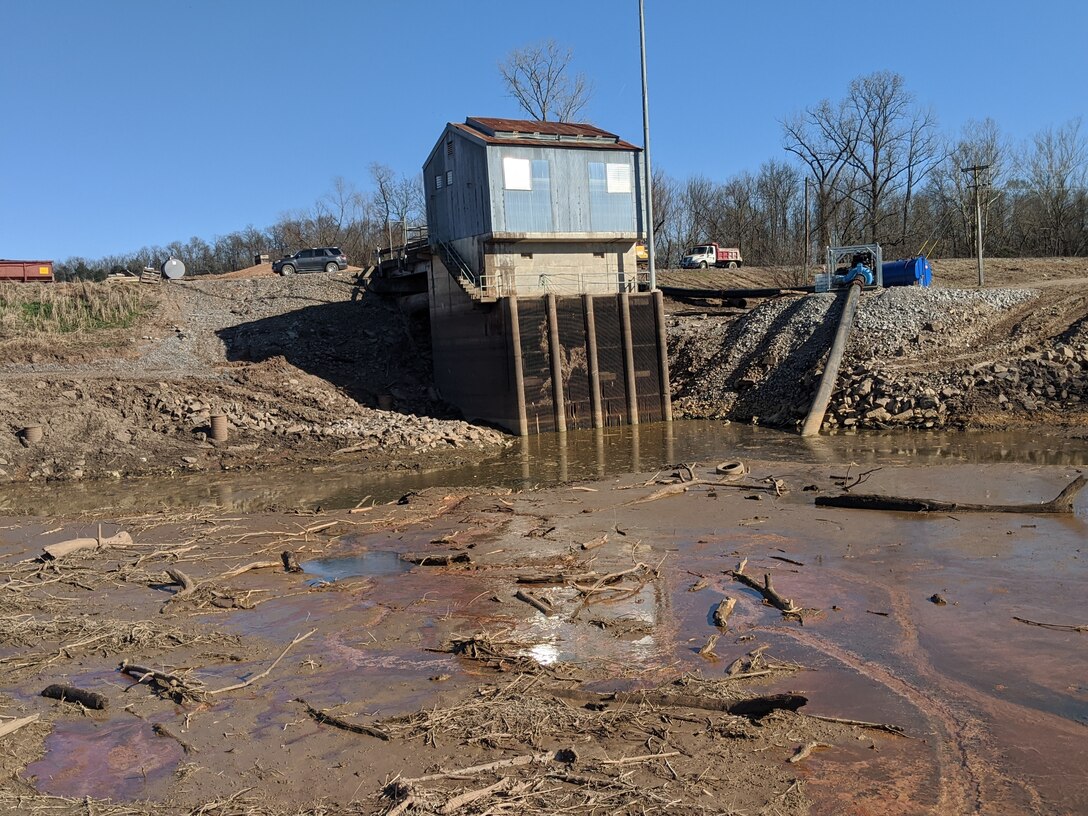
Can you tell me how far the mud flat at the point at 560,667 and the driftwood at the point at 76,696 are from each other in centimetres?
4

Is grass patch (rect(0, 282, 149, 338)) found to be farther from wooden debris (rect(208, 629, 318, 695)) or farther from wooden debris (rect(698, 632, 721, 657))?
wooden debris (rect(698, 632, 721, 657))

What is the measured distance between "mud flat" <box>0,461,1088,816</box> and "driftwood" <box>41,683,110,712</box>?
0.12 feet

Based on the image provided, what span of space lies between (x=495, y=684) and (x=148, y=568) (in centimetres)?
732

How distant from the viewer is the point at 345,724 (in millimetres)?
7332

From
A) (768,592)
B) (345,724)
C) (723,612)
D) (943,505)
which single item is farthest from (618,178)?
(345,724)

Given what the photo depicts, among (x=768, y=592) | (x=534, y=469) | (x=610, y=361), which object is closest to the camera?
(x=768, y=592)

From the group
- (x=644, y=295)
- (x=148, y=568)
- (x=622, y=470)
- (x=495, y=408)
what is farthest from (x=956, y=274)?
(x=148, y=568)

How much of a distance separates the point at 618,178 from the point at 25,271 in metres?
27.8

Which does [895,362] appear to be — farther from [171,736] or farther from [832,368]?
[171,736]

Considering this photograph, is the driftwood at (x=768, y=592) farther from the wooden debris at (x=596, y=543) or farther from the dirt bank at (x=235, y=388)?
the dirt bank at (x=235, y=388)

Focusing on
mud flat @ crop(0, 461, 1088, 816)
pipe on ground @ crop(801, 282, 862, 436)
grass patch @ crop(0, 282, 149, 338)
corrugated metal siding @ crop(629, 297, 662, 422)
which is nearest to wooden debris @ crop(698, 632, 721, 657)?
mud flat @ crop(0, 461, 1088, 816)

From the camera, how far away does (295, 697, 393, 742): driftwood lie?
7.09m

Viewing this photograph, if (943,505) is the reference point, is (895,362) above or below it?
above

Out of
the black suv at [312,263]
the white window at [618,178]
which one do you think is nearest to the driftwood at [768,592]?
the white window at [618,178]
